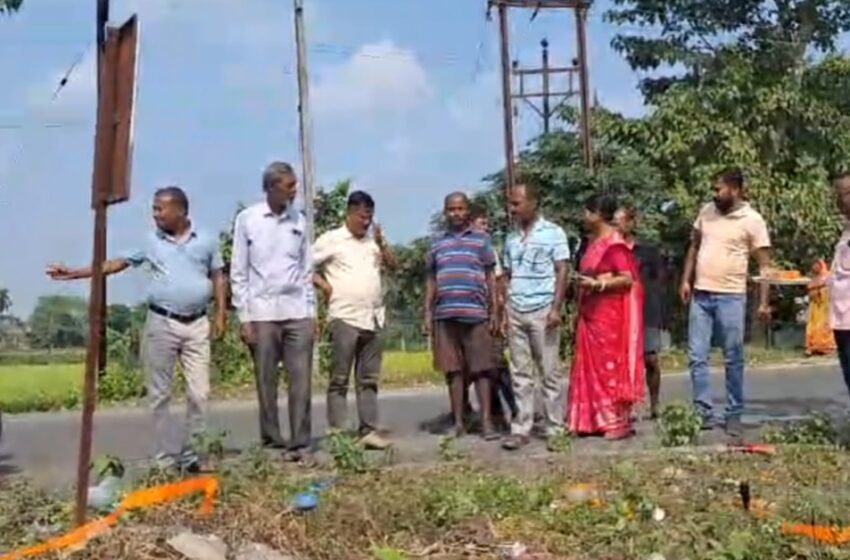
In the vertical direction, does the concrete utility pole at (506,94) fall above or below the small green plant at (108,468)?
above

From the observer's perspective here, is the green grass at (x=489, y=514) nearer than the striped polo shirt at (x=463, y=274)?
Yes

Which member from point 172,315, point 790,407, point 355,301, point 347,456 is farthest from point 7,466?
point 790,407

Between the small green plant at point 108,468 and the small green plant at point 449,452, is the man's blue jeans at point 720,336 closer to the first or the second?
the small green plant at point 449,452

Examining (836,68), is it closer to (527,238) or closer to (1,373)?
(1,373)

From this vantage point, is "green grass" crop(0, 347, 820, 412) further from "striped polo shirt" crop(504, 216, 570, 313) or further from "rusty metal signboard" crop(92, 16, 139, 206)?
"rusty metal signboard" crop(92, 16, 139, 206)

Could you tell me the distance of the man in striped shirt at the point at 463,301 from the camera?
9031 mm

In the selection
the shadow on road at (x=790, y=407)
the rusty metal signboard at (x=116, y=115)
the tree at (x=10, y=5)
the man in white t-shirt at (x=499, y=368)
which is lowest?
the shadow on road at (x=790, y=407)

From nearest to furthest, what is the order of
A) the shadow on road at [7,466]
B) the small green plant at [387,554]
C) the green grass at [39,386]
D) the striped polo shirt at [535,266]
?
the small green plant at [387,554] < the shadow on road at [7,466] < the striped polo shirt at [535,266] < the green grass at [39,386]

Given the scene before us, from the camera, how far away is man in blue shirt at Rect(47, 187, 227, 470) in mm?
7699

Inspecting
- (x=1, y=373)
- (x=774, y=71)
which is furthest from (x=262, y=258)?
(x=774, y=71)

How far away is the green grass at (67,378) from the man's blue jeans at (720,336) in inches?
215

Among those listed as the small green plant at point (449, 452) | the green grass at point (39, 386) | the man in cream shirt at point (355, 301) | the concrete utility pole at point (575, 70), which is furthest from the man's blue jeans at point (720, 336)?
the concrete utility pole at point (575, 70)

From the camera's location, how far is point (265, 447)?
330 inches

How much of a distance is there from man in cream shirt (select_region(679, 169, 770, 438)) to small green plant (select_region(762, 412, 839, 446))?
13.9 inches
